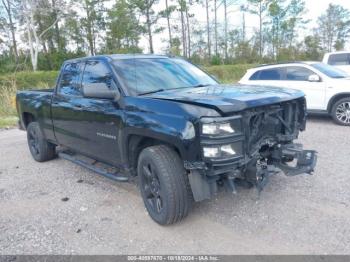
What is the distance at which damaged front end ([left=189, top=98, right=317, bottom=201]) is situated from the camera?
9.75ft

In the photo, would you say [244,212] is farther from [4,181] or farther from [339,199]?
[4,181]

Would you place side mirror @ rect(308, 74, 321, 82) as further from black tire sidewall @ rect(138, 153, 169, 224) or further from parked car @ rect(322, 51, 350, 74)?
black tire sidewall @ rect(138, 153, 169, 224)

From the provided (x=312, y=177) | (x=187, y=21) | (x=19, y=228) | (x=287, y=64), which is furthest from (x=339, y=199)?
(x=187, y=21)

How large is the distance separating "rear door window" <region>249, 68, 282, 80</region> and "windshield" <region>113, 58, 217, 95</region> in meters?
4.96

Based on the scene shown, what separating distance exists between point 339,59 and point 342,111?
474 centimetres

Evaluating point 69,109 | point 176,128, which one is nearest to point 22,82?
point 69,109

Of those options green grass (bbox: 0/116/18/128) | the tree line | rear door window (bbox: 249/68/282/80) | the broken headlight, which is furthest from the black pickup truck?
the tree line

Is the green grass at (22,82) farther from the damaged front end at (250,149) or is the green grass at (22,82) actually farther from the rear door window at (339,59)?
the damaged front end at (250,149)

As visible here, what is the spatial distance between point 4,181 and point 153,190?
298cm

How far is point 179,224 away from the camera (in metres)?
3.53

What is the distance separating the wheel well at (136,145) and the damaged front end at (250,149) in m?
0.69

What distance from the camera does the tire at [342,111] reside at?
7990mm

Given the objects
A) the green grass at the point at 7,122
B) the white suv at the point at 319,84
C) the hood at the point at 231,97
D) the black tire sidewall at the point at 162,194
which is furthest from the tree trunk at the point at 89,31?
the black tire sidewall at the point at 162,194

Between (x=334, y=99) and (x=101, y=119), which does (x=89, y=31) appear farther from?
(x=101, y=119)
